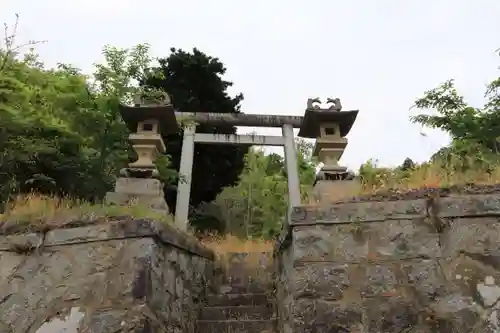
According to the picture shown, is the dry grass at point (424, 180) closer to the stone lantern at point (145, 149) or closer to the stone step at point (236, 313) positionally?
the stone step at point (236, 313)

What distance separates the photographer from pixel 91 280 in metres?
3.97

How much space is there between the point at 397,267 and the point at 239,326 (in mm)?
1821

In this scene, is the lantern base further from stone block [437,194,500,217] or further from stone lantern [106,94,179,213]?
stone block [437,194,500,217]

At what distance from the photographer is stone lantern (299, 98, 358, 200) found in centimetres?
831

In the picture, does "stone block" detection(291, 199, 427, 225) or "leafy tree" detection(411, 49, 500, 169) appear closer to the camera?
"stone block" detection(291, 199, 427, 225)

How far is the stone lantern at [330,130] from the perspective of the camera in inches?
327

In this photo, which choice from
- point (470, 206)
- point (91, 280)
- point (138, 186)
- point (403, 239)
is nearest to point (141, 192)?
point (138, 186)

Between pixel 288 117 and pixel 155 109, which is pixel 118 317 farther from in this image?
pixel 288 117

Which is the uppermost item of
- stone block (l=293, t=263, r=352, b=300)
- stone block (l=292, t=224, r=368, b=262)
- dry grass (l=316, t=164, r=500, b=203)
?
dry grass (l=316, t=164, r=500, b=203)

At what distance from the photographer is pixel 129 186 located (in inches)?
287

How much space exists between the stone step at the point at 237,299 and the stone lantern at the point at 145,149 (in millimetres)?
1987

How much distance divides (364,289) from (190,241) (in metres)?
2.03

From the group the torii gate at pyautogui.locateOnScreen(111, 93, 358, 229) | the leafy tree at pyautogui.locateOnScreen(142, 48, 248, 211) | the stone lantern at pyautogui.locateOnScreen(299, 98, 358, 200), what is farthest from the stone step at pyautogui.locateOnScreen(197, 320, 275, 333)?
the leafy tree at pyautogui.locateOnScreen(142, 48, 248, 211)

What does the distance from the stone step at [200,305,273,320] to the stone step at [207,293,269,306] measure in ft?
0.75
